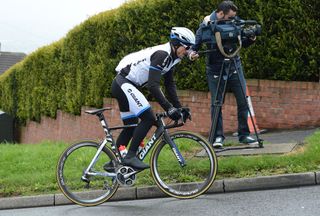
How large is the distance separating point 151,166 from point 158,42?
209 inches

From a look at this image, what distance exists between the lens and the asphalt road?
522cm

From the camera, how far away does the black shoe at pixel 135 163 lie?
5.79 meters

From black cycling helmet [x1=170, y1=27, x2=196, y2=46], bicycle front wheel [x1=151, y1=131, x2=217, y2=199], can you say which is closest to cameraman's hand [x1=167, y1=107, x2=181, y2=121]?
bicycle front wheel [x1=151, y1=131, x2=217, y2=199]

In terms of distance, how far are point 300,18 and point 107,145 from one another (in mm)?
4913

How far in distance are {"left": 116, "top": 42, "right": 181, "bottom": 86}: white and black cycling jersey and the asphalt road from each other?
142 cm

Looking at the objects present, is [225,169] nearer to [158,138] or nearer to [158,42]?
[158,138]

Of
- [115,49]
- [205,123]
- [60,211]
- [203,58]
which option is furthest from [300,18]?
[60,211]

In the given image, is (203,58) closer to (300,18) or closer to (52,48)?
(300,18)

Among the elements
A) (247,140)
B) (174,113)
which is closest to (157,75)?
(174,113)

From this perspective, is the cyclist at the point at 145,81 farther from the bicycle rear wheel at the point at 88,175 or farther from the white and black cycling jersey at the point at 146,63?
the bicycle rear wheel at the point at 88,175

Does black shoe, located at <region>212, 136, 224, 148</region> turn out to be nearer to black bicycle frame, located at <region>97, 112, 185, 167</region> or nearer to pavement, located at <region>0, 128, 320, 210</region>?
pavement, located at <region>0, 128, 320, 210</region>

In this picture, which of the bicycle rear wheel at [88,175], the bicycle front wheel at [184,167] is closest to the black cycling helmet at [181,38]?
the bicycle front wheel at [184,167]

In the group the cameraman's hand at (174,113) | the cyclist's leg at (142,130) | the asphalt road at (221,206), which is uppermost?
the cameraman's hand at (174,113)

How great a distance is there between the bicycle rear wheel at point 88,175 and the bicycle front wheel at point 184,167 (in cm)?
54
